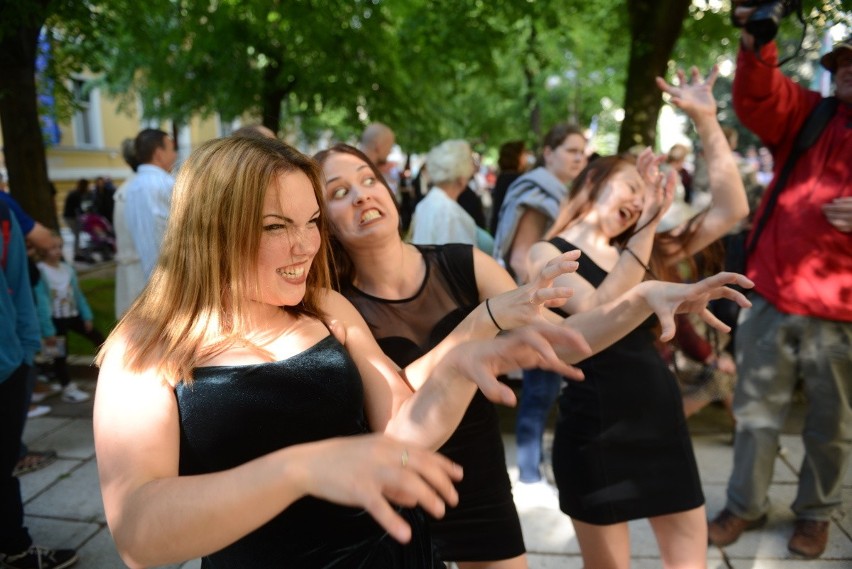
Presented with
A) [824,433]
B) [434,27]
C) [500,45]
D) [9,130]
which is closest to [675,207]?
[824,433]

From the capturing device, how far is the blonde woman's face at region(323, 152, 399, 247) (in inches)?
82.0

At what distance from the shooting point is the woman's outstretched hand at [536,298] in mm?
1490

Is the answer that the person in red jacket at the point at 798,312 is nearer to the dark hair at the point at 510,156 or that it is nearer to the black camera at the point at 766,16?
the black camera at the point at 766,16

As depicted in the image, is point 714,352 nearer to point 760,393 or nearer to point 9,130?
point 760,393

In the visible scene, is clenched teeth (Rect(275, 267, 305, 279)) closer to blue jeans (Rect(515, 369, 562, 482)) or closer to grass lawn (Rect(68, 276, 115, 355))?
blue jeans (Rect(515, 369, 562, 482))

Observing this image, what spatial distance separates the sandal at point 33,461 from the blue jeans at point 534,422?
3.21 metres

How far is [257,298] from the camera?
1.54 metres

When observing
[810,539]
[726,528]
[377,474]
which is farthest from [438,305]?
[810,539]

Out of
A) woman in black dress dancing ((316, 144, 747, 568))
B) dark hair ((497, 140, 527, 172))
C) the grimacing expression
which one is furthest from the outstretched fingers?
dark hair ((497, 140, 527, 172))

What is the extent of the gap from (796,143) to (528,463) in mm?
2337

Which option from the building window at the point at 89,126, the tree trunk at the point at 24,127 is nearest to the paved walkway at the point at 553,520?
the tree trunk at the point at 24,127

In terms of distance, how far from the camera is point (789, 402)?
10.5ft

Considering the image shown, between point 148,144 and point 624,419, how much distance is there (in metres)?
4.11

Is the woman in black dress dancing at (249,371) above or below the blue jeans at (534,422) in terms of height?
above
